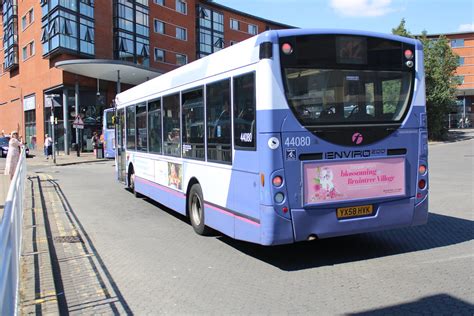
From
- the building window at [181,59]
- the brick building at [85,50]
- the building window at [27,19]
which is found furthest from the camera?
the building window at [181,59]

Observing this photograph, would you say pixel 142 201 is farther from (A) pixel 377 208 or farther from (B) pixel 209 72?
(A) pixel 377 208

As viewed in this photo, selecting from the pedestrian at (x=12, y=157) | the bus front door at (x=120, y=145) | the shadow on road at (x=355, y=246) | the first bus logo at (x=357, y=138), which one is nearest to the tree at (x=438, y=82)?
the bus front door at (x=120, y=145)

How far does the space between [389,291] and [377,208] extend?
4.66 feet

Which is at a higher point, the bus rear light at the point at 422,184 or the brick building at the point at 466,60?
the brick building at the point at 466,60

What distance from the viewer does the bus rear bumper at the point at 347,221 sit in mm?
5688

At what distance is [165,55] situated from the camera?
48.3 meters

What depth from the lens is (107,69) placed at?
33562 mm

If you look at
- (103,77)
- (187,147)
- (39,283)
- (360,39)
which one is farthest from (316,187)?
(103,77)

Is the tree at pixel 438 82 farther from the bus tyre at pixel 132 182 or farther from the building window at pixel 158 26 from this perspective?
the bus tyre at pixel 132 182

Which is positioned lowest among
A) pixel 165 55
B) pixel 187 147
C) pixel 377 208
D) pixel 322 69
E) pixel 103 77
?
pixel 377 208

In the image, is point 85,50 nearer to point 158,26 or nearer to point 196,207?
point 158,26

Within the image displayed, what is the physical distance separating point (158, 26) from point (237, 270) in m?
45.2

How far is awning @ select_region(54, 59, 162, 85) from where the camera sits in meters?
31.6

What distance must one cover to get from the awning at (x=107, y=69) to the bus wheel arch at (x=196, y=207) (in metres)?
25.5
